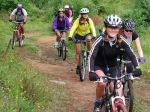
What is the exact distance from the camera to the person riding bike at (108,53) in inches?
289

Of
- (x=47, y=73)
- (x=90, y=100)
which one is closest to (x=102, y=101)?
(x=90, y=100)

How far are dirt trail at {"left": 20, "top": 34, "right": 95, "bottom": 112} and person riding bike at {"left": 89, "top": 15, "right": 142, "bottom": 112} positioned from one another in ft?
6.56

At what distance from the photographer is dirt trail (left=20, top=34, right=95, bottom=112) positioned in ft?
33.9

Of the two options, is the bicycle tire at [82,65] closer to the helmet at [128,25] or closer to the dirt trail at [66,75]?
the dirt trail at [66,75]

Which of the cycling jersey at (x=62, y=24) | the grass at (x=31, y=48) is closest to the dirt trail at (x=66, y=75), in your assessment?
the grass at (x=31, y=48)

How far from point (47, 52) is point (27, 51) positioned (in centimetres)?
92

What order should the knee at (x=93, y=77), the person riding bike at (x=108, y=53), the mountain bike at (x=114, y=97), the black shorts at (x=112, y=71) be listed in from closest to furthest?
1. the mountain bike at (x=114, y=97)
2. the knee at (x=93, y=77)
3. the person riding bike at (x=108, y=53)
4. the black shorts at (x=112, y=71)

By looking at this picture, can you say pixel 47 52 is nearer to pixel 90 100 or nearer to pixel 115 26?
pixel 90 100

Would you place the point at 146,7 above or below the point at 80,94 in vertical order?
above

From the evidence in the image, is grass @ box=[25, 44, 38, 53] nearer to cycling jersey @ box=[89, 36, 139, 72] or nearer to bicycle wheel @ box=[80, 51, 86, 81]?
bicycle wheel @ box=[80, 51, 86, 81]

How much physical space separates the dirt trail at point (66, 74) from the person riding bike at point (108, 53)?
2000 millimetres

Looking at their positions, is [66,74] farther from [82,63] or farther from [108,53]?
[108,53]

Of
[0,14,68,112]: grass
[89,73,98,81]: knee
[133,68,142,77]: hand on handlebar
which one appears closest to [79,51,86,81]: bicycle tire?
[0,14,68,112]: grass

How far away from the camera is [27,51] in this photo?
18.5 meters
